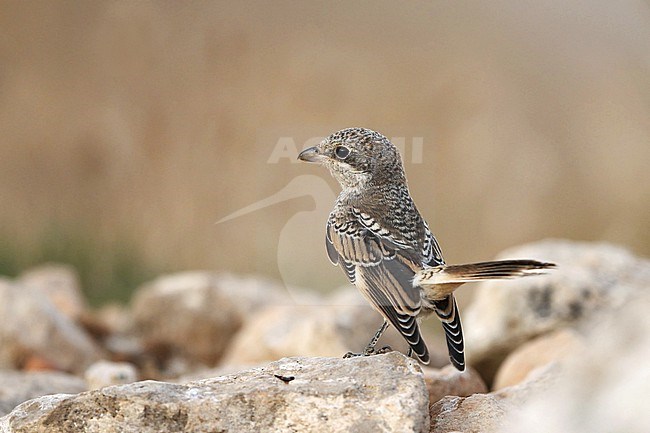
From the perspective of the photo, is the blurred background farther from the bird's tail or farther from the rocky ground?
the bird's tail

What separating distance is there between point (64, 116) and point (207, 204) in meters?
2.29

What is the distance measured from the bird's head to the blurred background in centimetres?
477

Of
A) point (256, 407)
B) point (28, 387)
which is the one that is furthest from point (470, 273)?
point (28, 387)

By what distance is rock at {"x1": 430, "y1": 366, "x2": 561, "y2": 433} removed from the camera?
10.1ft

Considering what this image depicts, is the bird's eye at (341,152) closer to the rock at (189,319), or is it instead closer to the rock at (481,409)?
the rock at (481,409)

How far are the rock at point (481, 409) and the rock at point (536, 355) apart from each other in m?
1.45

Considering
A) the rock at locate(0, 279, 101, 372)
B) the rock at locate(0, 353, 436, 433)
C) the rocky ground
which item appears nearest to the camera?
the rocky ground

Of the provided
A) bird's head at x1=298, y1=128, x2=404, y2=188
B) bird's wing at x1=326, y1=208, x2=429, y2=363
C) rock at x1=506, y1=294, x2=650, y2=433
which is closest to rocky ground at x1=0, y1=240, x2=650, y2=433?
rock at x1=506, y1=294, x2=650, y2=433

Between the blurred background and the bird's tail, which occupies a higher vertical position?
the blurred background

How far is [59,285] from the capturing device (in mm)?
9664

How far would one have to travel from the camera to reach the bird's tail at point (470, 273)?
9.38 feet

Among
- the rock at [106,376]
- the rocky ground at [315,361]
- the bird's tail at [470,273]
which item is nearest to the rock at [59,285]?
the rocky ground at [315,361]

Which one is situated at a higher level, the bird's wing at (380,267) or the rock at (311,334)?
the rock at (311,334)

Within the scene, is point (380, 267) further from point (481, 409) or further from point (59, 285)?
point (59, 285)
